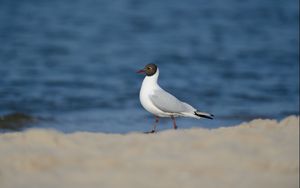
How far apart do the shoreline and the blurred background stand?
385cm

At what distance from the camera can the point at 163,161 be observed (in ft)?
20.4

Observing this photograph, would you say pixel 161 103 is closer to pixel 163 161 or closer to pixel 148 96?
pixel 148 96

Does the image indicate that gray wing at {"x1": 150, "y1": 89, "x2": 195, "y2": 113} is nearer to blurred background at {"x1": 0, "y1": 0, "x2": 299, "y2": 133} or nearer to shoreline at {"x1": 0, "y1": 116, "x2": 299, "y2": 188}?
shoreline at {"x1": 0, "y1": 116, "x2": 299, "y2": 188}

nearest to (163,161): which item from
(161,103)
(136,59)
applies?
(161,103)

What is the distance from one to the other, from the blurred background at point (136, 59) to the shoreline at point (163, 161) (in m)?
3.85

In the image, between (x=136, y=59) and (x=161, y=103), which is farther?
(x=136, y=59)

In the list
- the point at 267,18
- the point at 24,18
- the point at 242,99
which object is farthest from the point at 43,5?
the point at 242,99

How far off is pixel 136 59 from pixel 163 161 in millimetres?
10882

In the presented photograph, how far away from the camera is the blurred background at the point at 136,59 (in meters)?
12.1

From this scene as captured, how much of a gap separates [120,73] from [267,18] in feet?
31.9

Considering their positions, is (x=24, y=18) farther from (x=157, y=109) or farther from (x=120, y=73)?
(x=157, y=109)

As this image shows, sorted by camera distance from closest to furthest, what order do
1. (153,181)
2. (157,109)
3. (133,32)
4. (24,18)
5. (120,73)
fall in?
(153,181) → (157,109) → (120,73) → (133,32) → (24,18)

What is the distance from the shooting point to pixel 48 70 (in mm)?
15555

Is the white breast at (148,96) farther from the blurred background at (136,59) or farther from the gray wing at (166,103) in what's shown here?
the blurred background at (136,59)
